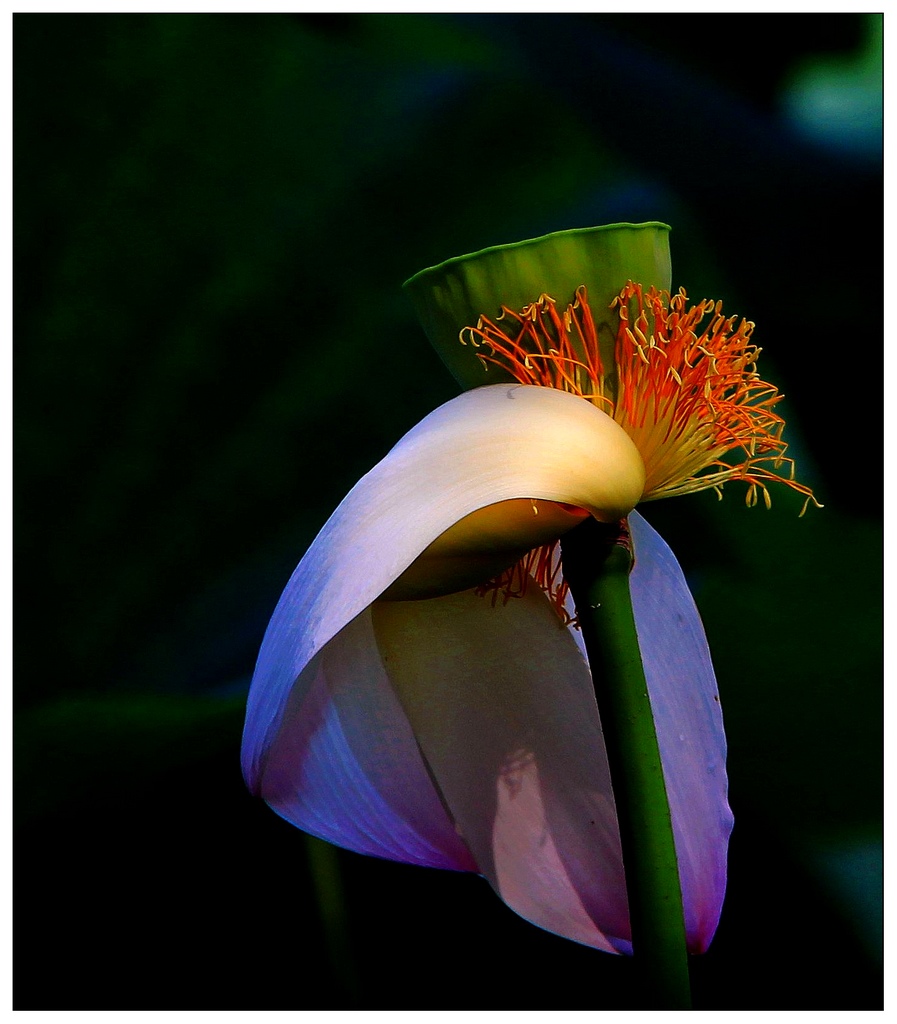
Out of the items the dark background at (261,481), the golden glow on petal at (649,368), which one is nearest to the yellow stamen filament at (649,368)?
the golden glow on petal at (649,368)

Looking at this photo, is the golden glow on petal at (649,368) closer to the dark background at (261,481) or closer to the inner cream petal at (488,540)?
the inner cream petal at (488,540)

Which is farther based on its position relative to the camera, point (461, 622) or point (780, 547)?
point (780, 547)

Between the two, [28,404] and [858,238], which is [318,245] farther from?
[858,238]

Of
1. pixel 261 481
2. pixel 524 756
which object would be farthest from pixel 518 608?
pixel 261 481

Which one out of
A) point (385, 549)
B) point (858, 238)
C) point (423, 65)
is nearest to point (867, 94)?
point (858, 238)

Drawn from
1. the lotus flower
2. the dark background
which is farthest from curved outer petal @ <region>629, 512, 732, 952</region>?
the dark background

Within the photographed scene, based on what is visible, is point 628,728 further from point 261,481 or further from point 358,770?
point 261,481
